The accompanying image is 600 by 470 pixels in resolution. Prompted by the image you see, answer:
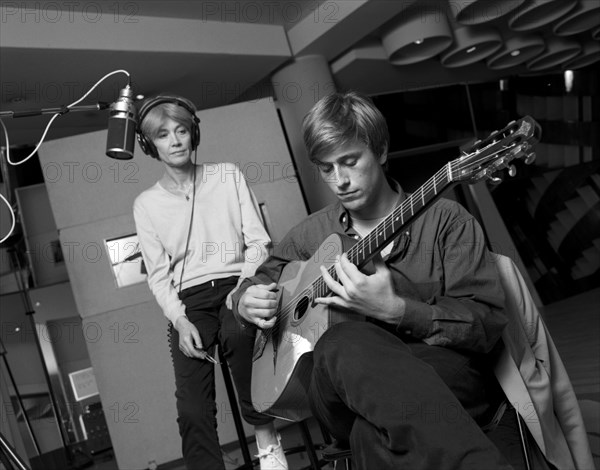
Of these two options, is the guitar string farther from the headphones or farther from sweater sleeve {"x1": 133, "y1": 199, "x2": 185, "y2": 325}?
the headphones

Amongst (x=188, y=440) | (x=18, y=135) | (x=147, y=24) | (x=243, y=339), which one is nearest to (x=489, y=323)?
(x=243, y=339)

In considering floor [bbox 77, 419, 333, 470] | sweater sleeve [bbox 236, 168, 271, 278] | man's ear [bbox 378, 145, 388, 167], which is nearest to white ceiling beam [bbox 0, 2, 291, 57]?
sweater sleeve [bbox 236, 168, 271, 278]

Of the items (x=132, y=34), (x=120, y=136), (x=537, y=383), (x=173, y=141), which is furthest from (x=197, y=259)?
(x=132, y=34)

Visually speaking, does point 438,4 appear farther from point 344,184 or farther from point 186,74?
point 344,184

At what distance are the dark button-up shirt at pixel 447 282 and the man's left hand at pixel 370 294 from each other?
0.03m

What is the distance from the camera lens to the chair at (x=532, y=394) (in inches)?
55.8

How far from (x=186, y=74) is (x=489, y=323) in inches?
157

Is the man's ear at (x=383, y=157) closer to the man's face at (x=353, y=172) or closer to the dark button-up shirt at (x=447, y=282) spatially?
the man's face at (x=353, y=172)

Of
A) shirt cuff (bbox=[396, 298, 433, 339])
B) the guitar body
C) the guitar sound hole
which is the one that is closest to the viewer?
shirt cuff (bbox=[396, 298, 433, 339])

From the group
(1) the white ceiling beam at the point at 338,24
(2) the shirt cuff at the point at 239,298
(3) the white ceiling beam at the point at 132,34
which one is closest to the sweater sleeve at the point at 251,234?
(2) the shirt cuff at the point at 239,298

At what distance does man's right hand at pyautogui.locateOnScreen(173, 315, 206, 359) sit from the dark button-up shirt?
36.9 inches

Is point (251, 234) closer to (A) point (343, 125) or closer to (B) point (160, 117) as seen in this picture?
(B) point (160, 117)

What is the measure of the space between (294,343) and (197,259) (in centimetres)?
98

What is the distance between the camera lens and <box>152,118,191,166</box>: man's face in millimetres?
2484
